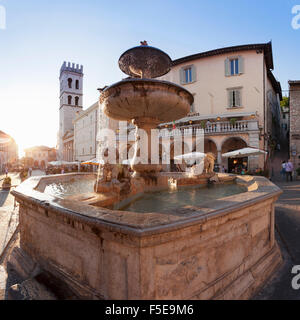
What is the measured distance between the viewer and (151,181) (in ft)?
16.9

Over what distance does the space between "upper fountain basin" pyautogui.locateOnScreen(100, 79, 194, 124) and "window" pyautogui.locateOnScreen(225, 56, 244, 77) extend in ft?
61.1

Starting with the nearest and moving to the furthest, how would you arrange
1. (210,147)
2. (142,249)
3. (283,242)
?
(142,249)
(283,242)
(210,147)

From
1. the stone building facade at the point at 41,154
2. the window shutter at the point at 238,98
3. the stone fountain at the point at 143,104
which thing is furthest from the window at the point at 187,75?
the stone building facade at the point at 41,154

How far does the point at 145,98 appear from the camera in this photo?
449 cm

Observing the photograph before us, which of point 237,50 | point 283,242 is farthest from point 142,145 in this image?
point 237,50

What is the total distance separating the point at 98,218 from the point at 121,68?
5511 mm

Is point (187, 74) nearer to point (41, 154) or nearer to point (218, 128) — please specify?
point (218, 128)

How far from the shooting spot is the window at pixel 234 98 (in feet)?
66.5

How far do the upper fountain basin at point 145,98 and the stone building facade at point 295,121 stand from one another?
17.4 meters

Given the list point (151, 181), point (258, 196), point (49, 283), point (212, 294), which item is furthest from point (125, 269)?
point (151, 181)

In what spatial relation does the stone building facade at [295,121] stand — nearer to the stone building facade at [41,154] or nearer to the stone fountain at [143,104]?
the stone fountain at [143,104]

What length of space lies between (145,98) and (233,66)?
20344mm

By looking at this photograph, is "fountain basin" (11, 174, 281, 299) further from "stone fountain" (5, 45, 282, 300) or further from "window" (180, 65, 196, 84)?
"window" (180, 65, 196, 84)
